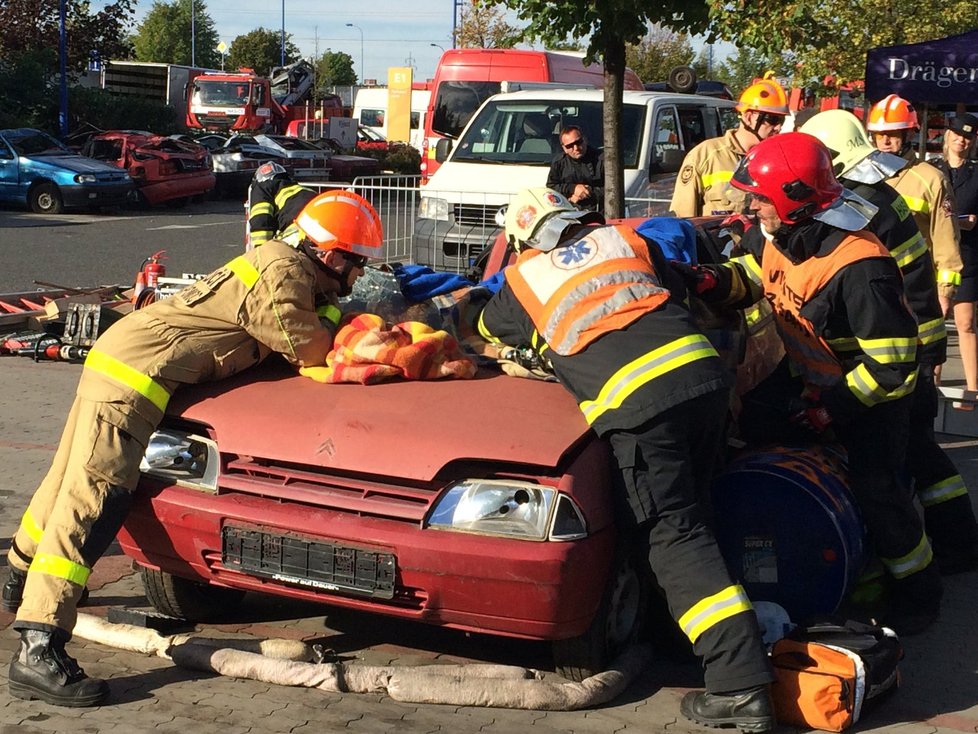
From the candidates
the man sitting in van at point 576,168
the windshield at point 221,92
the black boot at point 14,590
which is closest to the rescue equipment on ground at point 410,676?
the black boot at point 14,590

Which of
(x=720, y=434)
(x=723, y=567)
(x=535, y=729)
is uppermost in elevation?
(x=720, y=434)

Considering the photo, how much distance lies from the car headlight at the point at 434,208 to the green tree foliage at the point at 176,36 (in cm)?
7465

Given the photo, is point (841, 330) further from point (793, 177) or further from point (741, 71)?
point (741, 71)

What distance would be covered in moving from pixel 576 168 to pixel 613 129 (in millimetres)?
633

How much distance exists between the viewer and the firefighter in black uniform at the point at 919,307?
18.1ft

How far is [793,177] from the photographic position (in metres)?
4.56

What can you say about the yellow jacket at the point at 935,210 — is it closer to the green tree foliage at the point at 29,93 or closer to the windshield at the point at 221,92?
the green tree foliage at the point at 29,93

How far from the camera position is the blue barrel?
4.61 meters

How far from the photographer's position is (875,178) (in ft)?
17.8

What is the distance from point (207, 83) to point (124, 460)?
139 ft

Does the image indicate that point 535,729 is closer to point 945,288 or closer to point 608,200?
point 945,288

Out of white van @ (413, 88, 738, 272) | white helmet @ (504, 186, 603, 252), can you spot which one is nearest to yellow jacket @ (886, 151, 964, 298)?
white helmet @ (504, 186, 603, 252)

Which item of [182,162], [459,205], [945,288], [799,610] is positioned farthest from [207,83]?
[799,610]

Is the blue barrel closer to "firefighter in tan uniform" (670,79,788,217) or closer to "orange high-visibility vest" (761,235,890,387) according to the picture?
"orange high-visibility vest" (761,235,890,387)
